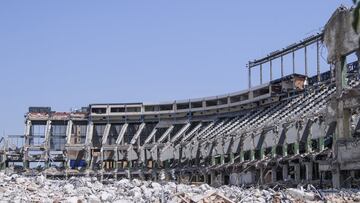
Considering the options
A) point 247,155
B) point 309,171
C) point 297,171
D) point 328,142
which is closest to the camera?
point 309,171

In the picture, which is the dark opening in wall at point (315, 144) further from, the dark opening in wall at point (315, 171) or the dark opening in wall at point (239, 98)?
the dark opening in wall at point (239, 98)

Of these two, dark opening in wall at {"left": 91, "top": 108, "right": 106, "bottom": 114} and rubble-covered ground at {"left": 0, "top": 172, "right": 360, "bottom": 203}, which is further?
Answer: dark opening in wall at {"left": 91, "top": 108, "right": 106, "bottom": 114}

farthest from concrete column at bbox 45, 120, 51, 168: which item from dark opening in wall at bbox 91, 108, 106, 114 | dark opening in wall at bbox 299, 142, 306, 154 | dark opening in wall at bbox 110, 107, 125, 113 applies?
dark opening in wall at bbox 299, 142, 306, 154

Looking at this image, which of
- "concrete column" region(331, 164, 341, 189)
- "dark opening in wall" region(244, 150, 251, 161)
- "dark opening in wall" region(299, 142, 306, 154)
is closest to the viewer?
"concrete column" region(331, 164, 341, 189)

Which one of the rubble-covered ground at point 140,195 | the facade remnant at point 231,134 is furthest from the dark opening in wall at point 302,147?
the rubble-covered ground at point 140,195

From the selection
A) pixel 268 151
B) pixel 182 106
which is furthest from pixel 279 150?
pixel 182 106

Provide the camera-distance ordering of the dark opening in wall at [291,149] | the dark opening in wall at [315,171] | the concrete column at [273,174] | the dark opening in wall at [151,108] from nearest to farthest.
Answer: the dark opening in wall at [315,171] < the dark opening in wall at [291,149] < the concrete column at [273,174] < the dark opening in wall at [151,108]

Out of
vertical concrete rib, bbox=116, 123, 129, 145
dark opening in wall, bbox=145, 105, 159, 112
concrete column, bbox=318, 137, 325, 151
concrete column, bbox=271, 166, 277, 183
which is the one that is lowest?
concrete column, bbox=271, 166, 277, 183

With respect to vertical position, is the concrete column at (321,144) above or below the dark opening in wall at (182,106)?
below

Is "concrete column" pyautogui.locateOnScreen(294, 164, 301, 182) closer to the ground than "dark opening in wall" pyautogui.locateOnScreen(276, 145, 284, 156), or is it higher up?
closer to the ground

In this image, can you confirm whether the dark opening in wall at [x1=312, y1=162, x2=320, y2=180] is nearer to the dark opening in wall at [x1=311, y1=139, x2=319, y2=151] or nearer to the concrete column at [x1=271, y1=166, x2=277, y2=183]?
the dark opening in wall at [x1=311, y1=139, x2=319, y2=151]

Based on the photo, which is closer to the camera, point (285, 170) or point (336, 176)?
point (336, 176)

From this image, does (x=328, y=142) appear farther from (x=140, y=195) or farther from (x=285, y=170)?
(x=140, y=195)

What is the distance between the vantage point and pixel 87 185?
26594mm
